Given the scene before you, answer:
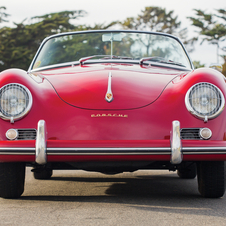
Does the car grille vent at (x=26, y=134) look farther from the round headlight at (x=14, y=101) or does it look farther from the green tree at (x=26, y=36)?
the green tree at (x=26, y=36)

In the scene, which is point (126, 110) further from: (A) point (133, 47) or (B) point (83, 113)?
(A) point (133, 47)

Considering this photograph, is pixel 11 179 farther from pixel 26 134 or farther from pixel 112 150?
pixel 112 150

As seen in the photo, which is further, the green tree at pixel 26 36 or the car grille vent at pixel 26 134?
the green tree at pixel 26 36

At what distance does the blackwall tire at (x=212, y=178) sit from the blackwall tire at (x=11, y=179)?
157cm

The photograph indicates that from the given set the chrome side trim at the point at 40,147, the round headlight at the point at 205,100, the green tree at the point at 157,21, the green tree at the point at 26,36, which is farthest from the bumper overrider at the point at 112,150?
the green tree at the point at 157,21

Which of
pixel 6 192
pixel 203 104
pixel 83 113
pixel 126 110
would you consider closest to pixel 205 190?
pixel 203 104

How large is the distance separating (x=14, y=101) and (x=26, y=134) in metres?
0.28

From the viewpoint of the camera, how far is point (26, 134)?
321cm

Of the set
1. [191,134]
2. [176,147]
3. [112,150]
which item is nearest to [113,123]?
[112,150]

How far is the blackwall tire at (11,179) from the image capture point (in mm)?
3426

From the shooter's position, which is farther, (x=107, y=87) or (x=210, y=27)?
(x=210, y=27)

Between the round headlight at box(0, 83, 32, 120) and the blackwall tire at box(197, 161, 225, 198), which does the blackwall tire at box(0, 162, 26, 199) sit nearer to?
the round headlight at box(0, 83, 32, 120)

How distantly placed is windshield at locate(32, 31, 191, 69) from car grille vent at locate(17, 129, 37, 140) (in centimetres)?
184

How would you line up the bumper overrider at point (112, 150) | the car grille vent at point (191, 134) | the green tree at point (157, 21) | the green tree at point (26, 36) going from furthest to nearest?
the green tree at point (157, 21) → the green tree at point (26, 36) → the car grille vent at point (191, 134) → the bumper overrider at point (112, 150)
